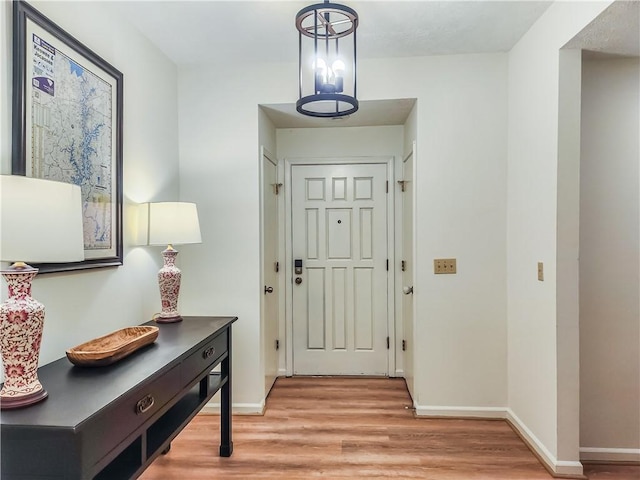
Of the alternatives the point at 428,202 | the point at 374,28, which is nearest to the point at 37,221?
the point at 374,28

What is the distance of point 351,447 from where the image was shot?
93.0 inches

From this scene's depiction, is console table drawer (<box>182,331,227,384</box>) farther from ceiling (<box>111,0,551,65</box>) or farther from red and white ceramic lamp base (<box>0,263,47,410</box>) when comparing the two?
ceiling (<box>111,0,551,65</box>)

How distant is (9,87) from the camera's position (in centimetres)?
143

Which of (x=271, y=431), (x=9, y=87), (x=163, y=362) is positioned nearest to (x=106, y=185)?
(x=9, y=87)

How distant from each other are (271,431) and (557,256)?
6.45ft

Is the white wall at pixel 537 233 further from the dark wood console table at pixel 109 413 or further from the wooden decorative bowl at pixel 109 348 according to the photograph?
the wooden decorative bowl at pixel 109 348

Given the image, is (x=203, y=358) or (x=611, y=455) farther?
(x=611, y=455)

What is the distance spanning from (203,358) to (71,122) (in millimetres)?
1202

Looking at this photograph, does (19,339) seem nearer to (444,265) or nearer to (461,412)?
(444,265)

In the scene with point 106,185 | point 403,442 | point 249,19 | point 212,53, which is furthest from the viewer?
point 212,53

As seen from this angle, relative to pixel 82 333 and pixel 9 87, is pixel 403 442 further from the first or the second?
pixel 9 87

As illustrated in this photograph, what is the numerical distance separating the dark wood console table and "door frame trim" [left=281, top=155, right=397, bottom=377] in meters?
1.49

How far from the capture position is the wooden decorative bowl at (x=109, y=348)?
Answer: 1429 millimetres

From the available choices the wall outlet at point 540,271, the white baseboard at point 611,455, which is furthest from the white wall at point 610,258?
the wall outlet at point 540,271
